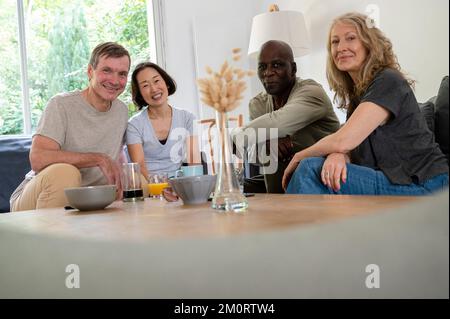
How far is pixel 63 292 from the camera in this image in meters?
0.47

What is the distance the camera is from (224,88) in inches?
27.7

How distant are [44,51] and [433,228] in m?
2.31

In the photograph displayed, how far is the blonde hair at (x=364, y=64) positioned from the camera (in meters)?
1.13

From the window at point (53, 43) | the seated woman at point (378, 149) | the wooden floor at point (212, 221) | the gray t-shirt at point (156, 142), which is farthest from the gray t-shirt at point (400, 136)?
the gray t-shirt at point (156, 142)

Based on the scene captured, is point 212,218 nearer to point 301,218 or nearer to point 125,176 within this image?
point 301,218

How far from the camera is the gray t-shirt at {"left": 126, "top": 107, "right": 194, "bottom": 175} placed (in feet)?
5.09

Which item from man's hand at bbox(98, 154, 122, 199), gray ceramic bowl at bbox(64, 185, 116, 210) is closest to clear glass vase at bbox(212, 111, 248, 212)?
Result: gray ceramic bowl at bbox(64, 185, 116, 210)

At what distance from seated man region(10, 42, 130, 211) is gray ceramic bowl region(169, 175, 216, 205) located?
548 millimetres

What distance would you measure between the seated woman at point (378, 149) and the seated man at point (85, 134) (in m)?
0.64

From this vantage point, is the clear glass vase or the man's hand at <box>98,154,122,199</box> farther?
the man's hand at <box>98,154,122,199</box>

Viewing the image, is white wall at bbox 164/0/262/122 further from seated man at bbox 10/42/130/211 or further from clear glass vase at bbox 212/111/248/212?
seated man at bbox 10/42/130/211

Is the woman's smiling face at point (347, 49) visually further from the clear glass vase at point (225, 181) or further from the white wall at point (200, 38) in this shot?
the clear glass vase at point (225, 181)

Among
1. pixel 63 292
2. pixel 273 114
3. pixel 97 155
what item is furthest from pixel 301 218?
pixel 97 155

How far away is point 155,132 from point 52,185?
1.33 ft
